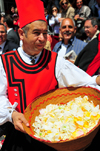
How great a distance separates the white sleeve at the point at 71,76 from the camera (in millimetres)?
1447

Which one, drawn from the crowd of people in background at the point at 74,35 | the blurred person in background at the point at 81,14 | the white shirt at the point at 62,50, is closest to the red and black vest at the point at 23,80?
the crowd of people in background at the point at 74,35

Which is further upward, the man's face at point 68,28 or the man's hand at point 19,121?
the man's face at point 68,28

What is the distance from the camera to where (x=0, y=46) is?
3.28 meters

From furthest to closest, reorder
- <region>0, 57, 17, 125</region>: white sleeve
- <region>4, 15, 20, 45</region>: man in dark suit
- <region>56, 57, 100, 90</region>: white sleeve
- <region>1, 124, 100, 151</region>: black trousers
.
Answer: <region>4, 15, 20, 45</region>: man in dark suit → <region>56, 57, 100, 90</region>: white sleeve → <region>1, 124, 100, 151</region>: black trousers → <region>0, 57, 17, 125</region>: white sleeve

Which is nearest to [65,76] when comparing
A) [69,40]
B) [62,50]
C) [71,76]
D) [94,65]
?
[71,76]

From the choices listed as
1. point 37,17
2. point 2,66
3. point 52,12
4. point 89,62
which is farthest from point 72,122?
point 52,12

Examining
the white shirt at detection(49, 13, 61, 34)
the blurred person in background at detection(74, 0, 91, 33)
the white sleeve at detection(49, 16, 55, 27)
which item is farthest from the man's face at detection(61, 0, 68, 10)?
the white sleeve at detection(49, 16, 55, 27)

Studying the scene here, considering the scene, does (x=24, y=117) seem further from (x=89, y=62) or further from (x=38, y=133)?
(x=89, y=62)

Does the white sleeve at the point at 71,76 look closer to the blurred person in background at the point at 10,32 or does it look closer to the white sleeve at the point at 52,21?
the blurred person in background at the point at 10,32

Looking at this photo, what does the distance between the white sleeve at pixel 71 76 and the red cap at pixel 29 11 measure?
470mm

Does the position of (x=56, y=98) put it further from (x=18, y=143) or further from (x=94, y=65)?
(x=94, y=65)

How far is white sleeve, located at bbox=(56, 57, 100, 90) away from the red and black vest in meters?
0.15

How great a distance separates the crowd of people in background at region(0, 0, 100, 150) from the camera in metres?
2.14

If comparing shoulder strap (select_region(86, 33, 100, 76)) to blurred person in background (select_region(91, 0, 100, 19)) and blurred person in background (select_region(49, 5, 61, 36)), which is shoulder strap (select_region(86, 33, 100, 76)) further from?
blurred person in background (select_region(49, 5, 61, 36))
